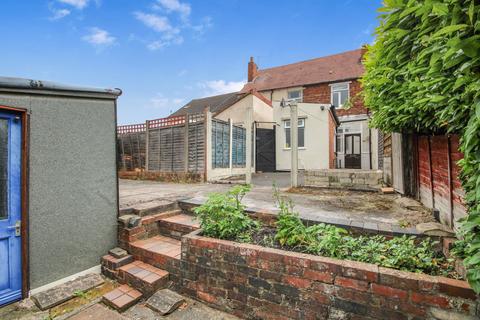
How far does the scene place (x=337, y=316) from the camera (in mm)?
1869

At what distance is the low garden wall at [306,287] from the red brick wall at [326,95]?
15.7 meters

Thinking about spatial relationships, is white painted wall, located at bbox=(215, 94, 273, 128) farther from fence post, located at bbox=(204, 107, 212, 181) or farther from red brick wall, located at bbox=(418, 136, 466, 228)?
red brick wall, located at bbox=(418, 136, 466, 228)

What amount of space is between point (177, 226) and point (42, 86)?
2.54m

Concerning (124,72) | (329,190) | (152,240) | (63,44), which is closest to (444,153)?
(329,190)

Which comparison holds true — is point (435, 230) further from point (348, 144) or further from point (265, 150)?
point (348, 144)

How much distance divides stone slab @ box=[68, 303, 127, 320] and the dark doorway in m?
10.7

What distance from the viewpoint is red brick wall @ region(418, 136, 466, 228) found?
2390 millimetres

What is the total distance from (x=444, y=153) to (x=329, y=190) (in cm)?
355

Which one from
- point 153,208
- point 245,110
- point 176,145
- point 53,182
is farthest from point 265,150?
point 53,182

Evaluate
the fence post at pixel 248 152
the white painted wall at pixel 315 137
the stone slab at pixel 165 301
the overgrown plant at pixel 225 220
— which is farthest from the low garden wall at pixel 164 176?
the white painted wall at pixel 315 137

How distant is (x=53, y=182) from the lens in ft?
9.20

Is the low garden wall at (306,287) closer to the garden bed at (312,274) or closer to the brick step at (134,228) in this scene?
the garden bed at (312,274)

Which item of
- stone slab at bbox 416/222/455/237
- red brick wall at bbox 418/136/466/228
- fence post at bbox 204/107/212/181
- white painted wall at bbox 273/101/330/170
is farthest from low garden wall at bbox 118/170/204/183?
stone slab at bbox 416/222/455/237

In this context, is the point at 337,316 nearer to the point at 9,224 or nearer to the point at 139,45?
the point at 9,224
